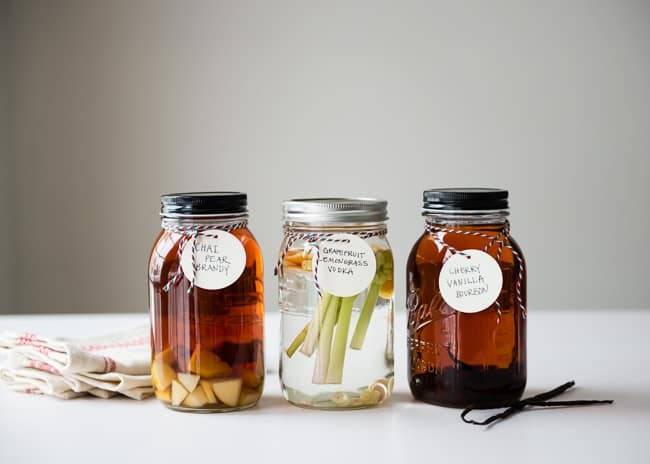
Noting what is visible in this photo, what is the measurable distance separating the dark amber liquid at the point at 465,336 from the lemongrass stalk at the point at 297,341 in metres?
0.11

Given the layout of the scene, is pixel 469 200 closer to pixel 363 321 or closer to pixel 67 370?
pixel 363 321

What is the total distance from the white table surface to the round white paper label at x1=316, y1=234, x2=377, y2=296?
5.1 inches

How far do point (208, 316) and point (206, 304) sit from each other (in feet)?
0.04

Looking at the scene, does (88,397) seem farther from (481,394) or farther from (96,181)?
(96,181)

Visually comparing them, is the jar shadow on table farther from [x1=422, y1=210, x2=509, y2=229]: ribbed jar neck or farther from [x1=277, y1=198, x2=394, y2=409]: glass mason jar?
[x1=422, y1=210, x2=509, y2=229]: ribbed jar neck

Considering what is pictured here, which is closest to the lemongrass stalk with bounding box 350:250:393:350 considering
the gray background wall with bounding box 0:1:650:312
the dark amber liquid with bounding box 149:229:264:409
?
the dark amber liquid with bounding box 149:229:264:409

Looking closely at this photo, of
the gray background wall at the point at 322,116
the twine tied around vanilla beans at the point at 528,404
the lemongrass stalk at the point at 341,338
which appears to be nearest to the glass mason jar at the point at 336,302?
the lemongrass stalk at the point at 341,338

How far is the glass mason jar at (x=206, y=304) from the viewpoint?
0.90m

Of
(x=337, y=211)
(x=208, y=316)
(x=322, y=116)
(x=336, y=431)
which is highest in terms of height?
(x=322, y=116)

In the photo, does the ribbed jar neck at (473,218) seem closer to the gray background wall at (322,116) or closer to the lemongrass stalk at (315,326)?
the lemongrass stalk at (315,326)

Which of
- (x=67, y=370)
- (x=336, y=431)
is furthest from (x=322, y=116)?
(x=336, y=431)

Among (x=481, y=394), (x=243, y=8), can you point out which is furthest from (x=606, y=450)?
(x=243, y=8)

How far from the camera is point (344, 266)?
2.96ft

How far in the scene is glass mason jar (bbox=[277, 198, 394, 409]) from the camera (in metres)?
0.91
